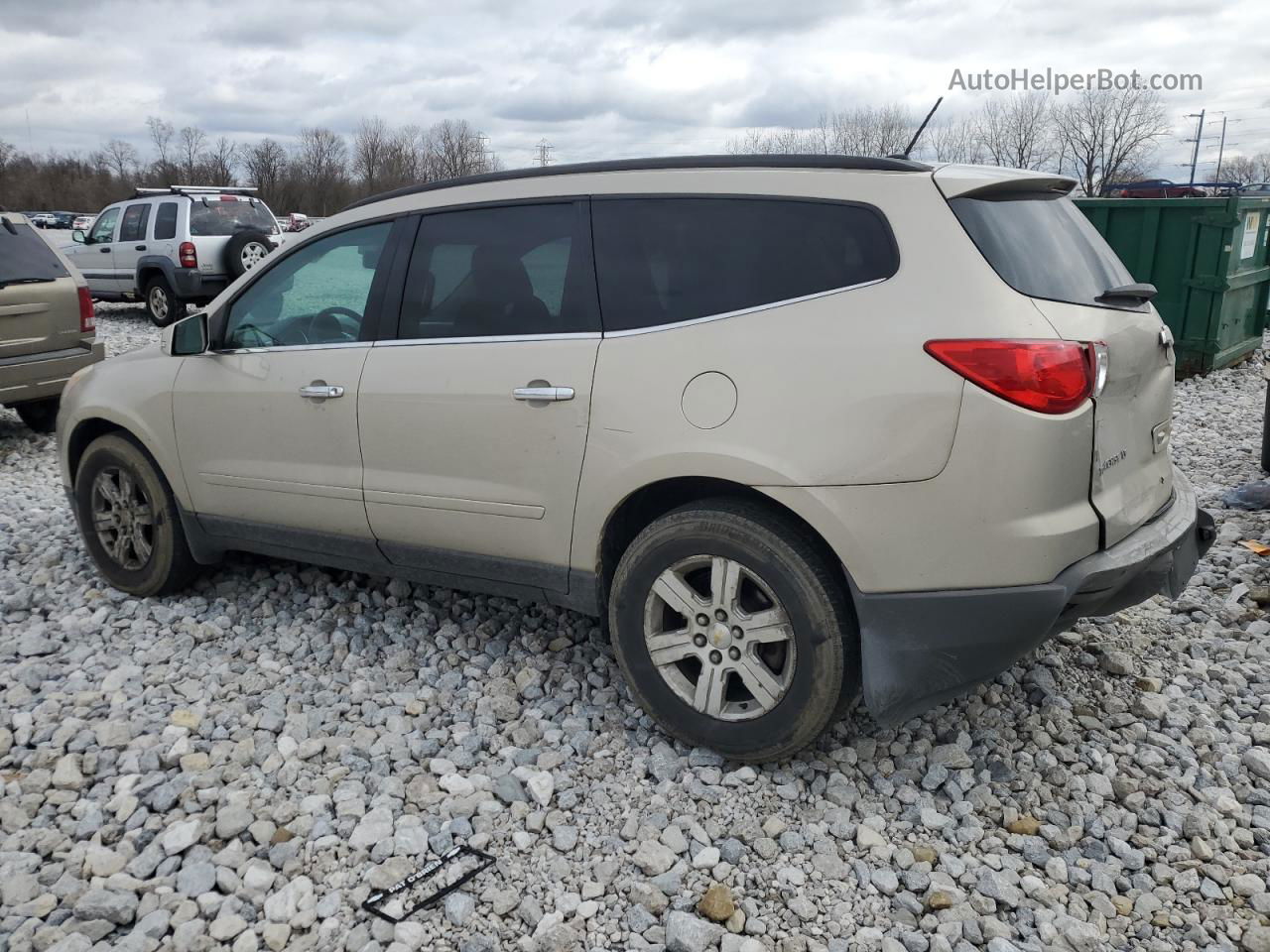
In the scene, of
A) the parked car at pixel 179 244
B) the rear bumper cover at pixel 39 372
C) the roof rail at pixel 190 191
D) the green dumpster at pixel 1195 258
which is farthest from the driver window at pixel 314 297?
the roof rail at pixel 190 191

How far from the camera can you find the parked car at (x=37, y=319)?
793cm

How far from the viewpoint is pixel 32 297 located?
26.3 ft

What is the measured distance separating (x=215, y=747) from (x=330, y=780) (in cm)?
49

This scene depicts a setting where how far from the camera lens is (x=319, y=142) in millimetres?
67312

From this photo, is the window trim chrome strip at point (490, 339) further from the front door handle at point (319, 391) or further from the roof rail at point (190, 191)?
the roof rail at point (190, 191)

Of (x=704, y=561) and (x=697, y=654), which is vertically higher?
Answer: (x=704, y=561)

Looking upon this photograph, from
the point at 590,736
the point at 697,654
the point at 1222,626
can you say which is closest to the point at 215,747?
the point at 590,736

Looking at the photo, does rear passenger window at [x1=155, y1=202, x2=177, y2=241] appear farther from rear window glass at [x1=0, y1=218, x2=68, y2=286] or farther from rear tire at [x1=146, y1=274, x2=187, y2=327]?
rear window glass at [x1=0, y1=218, x2=68, y2=286]

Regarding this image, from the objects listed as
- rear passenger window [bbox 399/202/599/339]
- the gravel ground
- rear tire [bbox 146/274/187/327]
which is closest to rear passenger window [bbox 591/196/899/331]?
rear passenger window [bbox 399/202/599/339]

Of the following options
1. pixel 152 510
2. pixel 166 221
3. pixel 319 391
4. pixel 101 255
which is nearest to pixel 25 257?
pixel 152 510

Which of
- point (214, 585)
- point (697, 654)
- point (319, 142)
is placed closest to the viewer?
point (697, 654)

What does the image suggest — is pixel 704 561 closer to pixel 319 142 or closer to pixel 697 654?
pixel 697 654

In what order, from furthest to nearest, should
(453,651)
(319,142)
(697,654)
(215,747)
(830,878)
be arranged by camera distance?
(319,142) → (453,651) → (215,747) → (697,654) → (830,878)

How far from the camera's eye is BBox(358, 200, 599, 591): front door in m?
3.50
